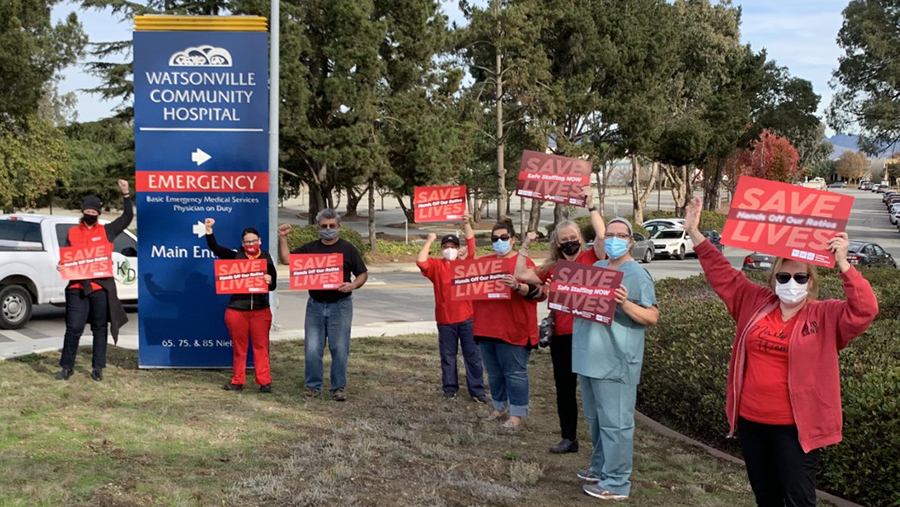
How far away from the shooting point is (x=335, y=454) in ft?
20.7

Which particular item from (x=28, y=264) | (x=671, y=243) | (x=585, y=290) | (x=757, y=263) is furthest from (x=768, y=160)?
(x=585, y=290)

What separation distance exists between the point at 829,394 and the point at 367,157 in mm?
23238

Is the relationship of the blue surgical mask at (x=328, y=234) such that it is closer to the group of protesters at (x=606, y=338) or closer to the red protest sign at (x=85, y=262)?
the group of protesters at (x=606, y=338)

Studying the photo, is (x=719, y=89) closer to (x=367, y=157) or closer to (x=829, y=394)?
(x=367, y=157)

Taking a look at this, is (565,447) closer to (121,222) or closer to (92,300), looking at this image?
(92,300)

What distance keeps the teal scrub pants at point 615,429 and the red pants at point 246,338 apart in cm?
410

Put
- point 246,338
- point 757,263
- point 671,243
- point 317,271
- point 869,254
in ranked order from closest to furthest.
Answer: point 317,271
point 246,338
point 757,263
point 869,254
point 671,243

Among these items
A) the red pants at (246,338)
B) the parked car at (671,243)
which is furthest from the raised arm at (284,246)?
the parked car at (671,243)

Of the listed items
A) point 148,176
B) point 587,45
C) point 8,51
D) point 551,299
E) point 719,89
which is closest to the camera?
point 551,299

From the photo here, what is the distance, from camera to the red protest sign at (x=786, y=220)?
4.09 metres

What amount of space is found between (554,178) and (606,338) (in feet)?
7.54

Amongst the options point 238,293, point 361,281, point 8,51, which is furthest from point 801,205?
point 8,51

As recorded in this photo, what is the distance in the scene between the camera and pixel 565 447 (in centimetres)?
664

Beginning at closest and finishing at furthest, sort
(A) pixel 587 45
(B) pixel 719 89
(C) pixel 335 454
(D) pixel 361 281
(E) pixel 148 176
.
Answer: (C) pixel 335 454
(D) pixel 361 281
(E) pixel 148 176
(A) pixel 587 45
(B) pixel 719 89
